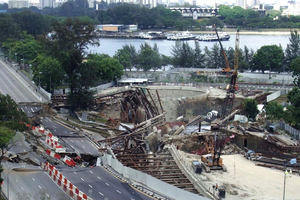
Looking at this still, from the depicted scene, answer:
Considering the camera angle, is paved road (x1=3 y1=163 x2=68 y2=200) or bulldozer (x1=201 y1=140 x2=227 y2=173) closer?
paved road (x1=3 y1=163 x2=68 y2=200)

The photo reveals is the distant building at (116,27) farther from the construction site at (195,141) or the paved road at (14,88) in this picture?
the construction site at (195,141)

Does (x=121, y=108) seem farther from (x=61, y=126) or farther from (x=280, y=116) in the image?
(x=280, y=116)

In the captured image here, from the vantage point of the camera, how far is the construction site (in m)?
34.0

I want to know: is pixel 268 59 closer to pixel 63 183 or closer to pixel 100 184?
pixel 100 184

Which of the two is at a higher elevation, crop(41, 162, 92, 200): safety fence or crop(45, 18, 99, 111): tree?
crop(45, 18, 99, 111): tree

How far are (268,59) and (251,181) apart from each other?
48.0m

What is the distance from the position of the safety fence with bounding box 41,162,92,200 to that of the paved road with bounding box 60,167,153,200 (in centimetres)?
66

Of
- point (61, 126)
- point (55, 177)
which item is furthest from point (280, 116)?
point (55, 177)

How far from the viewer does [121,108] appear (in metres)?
57.7

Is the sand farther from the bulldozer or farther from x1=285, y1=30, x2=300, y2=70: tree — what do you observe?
x1=285, y1=30, x2=300, y2=70: tree

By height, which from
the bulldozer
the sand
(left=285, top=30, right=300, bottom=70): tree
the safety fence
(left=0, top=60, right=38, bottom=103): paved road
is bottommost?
the sand

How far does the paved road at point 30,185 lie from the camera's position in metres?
29.7

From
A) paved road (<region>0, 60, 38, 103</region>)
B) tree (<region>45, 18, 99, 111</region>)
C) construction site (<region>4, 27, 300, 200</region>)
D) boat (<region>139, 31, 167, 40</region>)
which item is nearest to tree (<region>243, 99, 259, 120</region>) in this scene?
construction site (<region>4, 27, 300, 200</region>)

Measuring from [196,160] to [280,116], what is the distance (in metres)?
15.3
